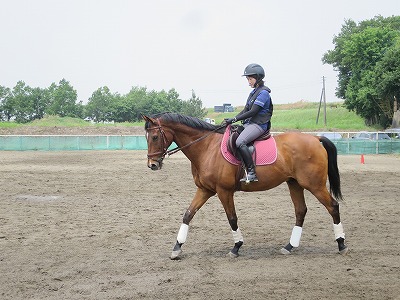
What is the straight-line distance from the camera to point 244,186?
27.3 ft

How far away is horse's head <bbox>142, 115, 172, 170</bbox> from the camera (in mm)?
8219

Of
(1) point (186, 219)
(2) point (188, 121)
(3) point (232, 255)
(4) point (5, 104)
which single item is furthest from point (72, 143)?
(4) point (5, 104)

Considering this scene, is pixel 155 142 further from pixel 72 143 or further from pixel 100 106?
pixel 100 106

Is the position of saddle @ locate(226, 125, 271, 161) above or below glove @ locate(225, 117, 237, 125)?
below

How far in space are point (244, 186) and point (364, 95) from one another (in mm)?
56780

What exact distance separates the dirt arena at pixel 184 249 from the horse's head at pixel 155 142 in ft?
4.80

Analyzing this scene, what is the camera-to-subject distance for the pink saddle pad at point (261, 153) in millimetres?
8188

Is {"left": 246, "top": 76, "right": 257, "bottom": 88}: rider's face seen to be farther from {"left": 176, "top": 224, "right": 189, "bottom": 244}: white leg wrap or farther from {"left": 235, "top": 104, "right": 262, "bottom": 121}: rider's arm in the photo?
{"left": 176, "top": 224, "right": 189, "bottom": 244}: white leg wrap

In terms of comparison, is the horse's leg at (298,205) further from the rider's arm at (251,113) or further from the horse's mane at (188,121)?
the horse's mane at (188,121)

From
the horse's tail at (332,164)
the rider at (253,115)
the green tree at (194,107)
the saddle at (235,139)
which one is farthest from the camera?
the green tree at (194,107)

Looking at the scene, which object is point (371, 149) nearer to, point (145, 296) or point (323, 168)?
point (323, 168)

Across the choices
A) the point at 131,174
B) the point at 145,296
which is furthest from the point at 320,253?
the point at 131,174

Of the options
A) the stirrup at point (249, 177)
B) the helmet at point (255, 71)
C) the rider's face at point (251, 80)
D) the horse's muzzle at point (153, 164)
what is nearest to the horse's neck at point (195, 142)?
the horse's muzzle at point (153, 164)

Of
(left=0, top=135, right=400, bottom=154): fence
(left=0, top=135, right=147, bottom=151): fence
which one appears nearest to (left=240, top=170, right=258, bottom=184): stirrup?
(left=0, top=135, right=400, bottom=154): fence
